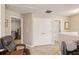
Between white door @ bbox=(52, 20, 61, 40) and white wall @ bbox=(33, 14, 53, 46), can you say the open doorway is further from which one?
white door @ bbox=(52, 20, 61, 40)

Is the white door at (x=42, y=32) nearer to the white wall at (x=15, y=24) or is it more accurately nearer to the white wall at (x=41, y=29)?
the white wall at (x=41, y=29)

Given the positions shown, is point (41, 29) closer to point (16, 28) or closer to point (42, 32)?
point (42, 32)

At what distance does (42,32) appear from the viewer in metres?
5.21

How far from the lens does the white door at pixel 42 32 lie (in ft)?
16.4

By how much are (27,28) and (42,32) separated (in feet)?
2.22

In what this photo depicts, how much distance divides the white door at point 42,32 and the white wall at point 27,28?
0.79 feet

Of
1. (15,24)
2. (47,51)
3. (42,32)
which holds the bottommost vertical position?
(47,51)

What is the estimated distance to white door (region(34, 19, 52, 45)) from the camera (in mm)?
5012

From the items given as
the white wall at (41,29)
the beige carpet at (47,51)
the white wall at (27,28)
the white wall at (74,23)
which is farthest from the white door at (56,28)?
the white wall at (27,28)

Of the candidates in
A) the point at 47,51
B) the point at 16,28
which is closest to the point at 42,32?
the point at 16,28

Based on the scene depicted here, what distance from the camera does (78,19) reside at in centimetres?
459

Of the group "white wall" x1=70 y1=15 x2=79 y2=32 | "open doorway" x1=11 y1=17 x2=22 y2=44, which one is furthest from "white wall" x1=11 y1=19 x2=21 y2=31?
"white wall" x1=70 y1=15 x2=79 y2=32

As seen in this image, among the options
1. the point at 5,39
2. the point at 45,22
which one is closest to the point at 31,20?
the point at 45,22
